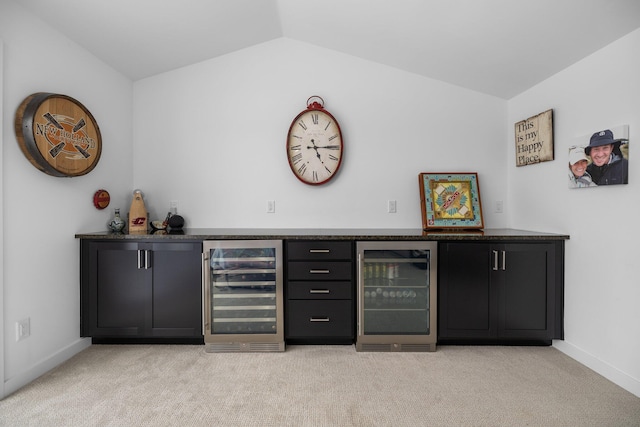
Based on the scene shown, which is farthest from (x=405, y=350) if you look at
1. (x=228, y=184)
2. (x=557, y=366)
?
(x=228, y=184)

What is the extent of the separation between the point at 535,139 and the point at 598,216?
0.85 meters

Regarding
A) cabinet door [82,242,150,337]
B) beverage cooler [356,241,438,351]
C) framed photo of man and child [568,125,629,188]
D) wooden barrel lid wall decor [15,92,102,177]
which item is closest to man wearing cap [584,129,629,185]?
framed photo of man and child [568,125,629,188]

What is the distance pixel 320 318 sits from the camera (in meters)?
2.71

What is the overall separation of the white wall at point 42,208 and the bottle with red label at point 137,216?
0.67ft

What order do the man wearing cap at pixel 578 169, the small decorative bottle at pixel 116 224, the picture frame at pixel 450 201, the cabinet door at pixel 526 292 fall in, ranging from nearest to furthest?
1. the man wearing cap at pixel 578 169
2. the cabinet door at pixel 526 292
3. the small decorative bottle at pixel 116 224
4. the picture frame at pixel 450 201

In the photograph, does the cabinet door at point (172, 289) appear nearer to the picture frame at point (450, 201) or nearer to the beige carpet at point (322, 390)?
the beige carpet at point (322, 390)

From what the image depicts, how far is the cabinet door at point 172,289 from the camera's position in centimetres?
272

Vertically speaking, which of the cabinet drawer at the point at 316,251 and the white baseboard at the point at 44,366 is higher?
the cabinet drawer at the point at 316,251

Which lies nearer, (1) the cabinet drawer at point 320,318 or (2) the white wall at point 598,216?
→ (2) the white wall at point 598,216

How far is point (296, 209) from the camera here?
130 inches

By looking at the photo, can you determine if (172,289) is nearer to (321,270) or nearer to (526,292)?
(321,270)

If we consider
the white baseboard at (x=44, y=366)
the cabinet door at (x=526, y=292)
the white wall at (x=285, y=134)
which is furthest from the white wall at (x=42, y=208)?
the cabinet door at (x=526, y=292)

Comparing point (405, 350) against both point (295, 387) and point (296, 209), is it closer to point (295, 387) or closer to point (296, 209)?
point (295, 387)

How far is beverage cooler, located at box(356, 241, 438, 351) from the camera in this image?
2668mm
